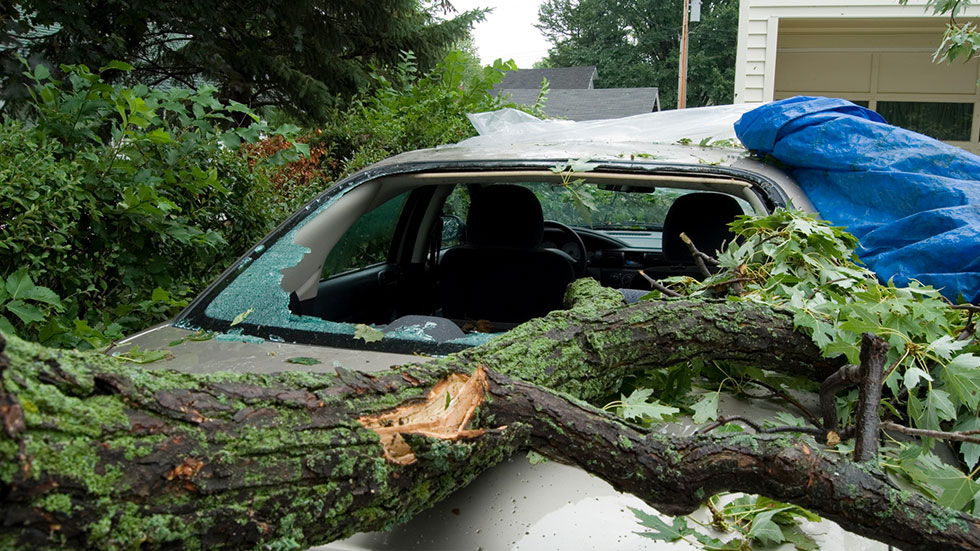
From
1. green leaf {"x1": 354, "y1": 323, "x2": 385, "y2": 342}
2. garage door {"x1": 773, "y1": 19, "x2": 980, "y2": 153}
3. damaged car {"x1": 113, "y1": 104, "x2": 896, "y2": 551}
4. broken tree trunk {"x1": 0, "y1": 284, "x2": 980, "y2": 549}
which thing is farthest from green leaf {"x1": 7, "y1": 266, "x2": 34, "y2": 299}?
garage door {"x1": 773, "y1": 19, "x2": 980, "y2": 153}

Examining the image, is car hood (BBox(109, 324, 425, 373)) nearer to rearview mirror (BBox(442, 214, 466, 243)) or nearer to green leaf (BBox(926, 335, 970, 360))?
green leaf (BBox(926, 335, 970, 360))

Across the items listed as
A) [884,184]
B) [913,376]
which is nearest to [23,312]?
[913,376]

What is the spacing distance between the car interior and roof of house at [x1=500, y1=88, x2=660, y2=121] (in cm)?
2427

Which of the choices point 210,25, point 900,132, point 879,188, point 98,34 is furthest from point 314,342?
point 210,25

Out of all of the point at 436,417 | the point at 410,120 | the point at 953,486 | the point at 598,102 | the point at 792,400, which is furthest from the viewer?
the point at 598,102

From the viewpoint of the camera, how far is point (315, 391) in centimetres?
132

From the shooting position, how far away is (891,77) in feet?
39.5

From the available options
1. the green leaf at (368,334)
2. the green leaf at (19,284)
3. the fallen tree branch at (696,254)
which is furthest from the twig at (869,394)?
the green leaf at (19,284)

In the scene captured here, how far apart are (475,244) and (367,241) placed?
57cm

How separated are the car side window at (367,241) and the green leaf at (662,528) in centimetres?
205

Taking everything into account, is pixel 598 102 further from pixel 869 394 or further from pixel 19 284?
pixel 869 394

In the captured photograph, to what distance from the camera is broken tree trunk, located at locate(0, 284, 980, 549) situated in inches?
39.0

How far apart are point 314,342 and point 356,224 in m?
1.07

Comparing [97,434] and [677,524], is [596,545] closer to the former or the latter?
[677,524]
